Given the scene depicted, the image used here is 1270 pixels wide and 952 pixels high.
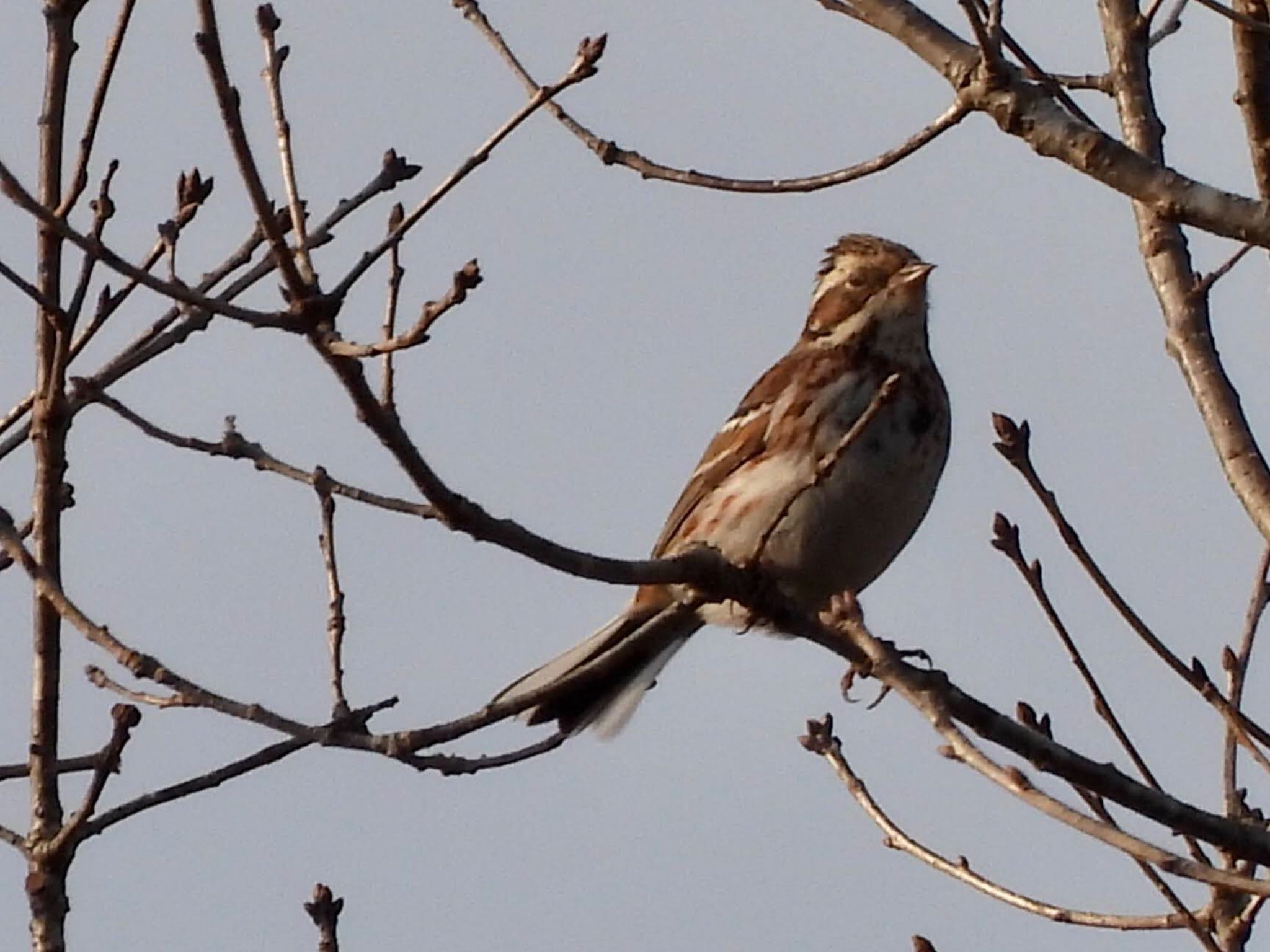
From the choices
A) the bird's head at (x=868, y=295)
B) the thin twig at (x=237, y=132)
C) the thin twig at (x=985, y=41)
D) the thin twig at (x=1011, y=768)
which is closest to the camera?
the thin twig at (x=237, y=132)

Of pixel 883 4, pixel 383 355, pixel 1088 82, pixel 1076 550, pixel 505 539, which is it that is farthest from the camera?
pixel 1088 82

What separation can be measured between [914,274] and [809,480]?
1.45 meters

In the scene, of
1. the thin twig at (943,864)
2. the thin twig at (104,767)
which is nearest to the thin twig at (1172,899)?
the thin twig at (943,864)

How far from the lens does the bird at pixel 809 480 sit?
7449 mm

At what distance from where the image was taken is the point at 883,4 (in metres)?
4.76

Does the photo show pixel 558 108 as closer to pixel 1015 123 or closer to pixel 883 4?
pixel 883 4

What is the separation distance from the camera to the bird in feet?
24.4

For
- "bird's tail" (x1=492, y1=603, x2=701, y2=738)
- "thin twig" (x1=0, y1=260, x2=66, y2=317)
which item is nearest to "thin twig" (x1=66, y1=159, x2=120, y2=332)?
"thin twig" (x1=0, y1=260, x2=66, y2=317)

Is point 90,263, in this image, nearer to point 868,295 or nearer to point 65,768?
point 65,768

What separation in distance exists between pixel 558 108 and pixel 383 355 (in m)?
2.15

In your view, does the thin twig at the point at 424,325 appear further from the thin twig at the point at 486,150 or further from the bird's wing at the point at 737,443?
the bird's wing at the point at 737,443

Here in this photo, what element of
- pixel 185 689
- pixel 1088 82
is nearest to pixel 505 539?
pixel 185 689

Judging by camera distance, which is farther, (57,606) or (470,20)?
(470,20)

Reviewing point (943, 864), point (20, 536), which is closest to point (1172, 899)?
point (943, 864)
